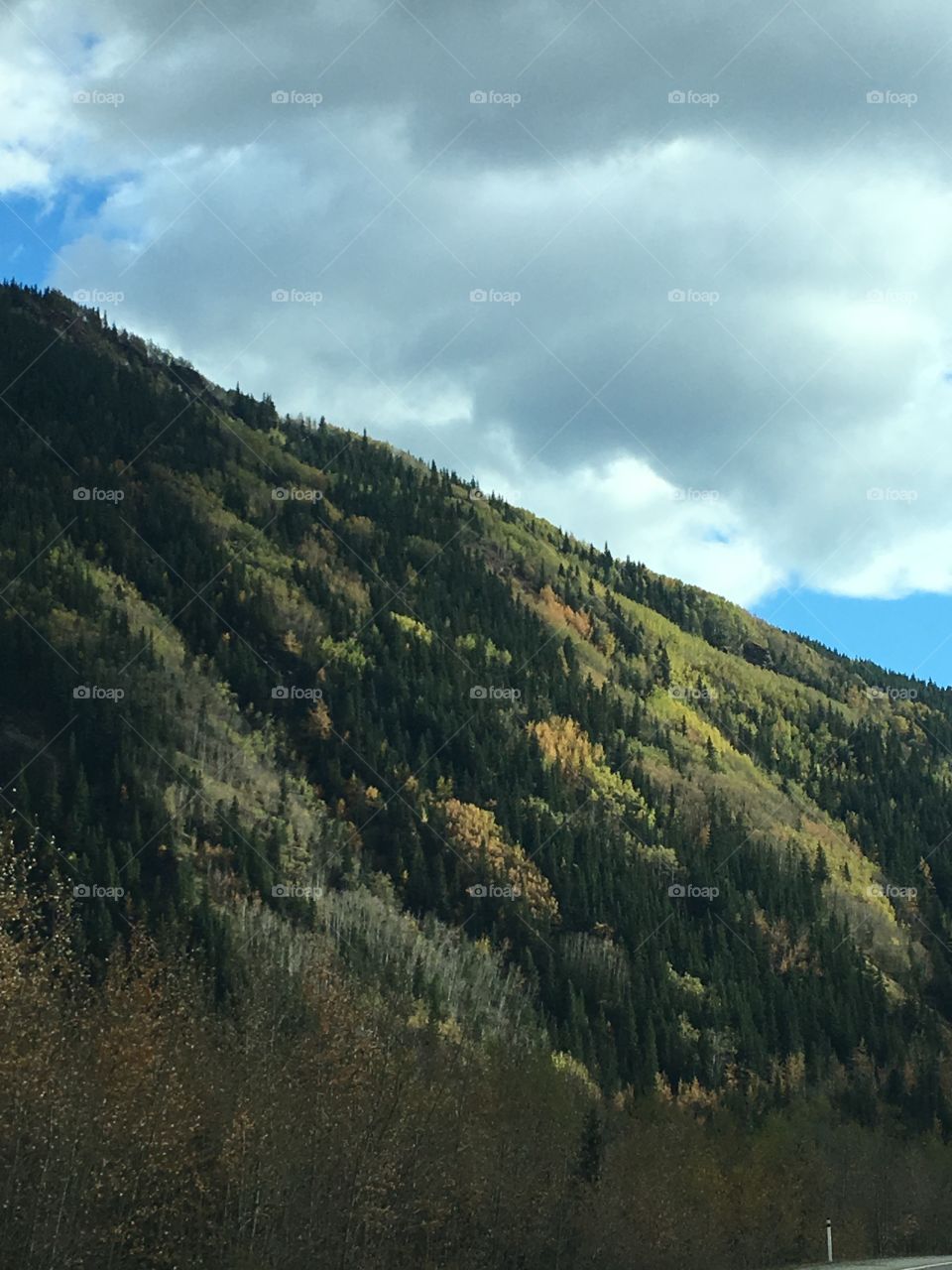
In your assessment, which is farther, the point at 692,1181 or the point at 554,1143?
the point at 692,1181

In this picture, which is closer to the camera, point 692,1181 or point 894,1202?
point 692,1181

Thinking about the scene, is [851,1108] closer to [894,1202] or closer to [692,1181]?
[894,1202]

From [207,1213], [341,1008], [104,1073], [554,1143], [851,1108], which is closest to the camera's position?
[104,1073]

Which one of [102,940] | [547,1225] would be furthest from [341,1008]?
[102,940]

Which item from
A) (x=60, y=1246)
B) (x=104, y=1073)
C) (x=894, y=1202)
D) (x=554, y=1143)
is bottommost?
(x=60, y=1246)

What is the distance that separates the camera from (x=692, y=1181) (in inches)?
3280

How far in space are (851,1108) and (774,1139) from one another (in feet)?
273

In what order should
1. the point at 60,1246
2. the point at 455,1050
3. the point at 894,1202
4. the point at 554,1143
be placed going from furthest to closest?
the point at 894,1202
the point at 455,1050
the point at 554,1143
the point at 60,1246

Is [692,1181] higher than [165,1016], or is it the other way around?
[692,1181]

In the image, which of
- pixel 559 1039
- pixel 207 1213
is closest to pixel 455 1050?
pixel 207 1213

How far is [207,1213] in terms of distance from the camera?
53.4 m

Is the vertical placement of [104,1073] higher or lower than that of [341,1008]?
lower

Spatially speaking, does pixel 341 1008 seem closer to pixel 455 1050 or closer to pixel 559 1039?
pixel 455 1050

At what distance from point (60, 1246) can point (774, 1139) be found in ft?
287
